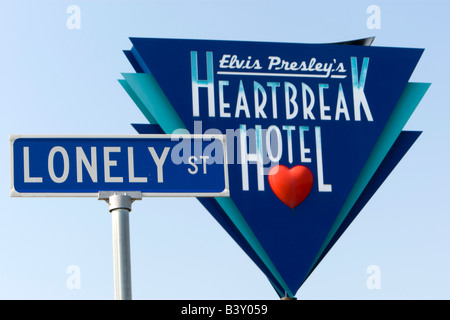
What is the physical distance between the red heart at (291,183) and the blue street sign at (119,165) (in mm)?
6114

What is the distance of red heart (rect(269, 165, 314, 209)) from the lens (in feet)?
38.5

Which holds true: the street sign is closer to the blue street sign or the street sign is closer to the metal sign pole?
the blue street sign

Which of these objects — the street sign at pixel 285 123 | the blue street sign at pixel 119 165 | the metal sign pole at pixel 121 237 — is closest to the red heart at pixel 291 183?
the street sign at pixel 285 123

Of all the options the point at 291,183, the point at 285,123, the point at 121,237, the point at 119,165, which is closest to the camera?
the point at 121,237

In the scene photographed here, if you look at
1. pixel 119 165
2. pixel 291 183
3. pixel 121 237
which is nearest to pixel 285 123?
pixel 291 183

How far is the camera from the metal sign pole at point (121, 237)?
5172 millimetres

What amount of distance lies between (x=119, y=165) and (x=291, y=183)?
6.27m

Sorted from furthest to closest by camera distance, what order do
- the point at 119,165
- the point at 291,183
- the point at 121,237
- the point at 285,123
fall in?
the point at 285,123
the point at 291,183
the point at 119,165
the point at 121,237

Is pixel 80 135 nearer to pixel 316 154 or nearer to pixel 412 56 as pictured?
pixel 316 154

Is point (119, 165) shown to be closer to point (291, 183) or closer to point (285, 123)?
point (291, 183)

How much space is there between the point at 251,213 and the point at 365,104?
90.7 inches

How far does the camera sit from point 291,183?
11711mm

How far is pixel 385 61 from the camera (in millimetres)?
12562
